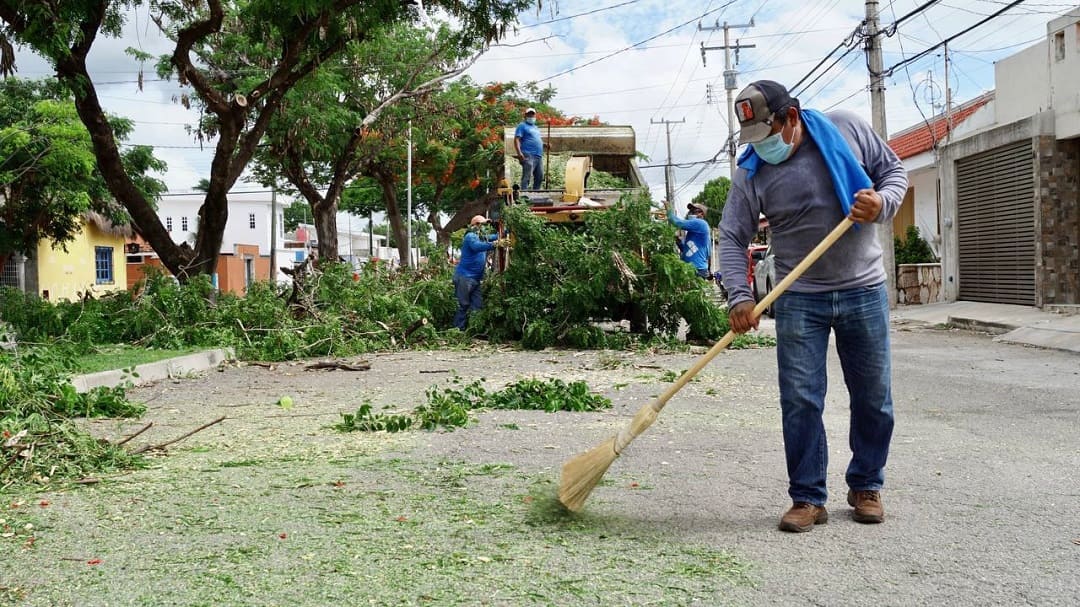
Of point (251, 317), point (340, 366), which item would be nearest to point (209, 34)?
point (251, 317)

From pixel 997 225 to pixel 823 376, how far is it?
666 inches

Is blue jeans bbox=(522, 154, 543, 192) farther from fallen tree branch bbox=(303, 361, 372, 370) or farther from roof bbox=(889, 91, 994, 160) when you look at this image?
roof bbox=(889, 91, 994, 160)

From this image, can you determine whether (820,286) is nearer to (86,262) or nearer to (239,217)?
(86,262)

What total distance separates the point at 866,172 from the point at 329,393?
6.08 m

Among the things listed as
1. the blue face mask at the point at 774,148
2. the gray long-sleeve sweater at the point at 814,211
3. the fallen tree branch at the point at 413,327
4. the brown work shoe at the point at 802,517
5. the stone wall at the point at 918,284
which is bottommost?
the brown work shoe at the point at 802,517

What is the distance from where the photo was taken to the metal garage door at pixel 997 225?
17906mm

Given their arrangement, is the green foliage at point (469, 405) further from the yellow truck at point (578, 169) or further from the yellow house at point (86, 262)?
the yellow house at point (86, 262)

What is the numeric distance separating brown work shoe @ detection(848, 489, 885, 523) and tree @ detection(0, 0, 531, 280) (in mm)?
11532

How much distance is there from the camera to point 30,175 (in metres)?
25.1

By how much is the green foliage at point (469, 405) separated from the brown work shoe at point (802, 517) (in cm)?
324

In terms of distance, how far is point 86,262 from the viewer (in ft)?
117

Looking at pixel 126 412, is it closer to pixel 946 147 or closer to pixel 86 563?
pixel 86 563

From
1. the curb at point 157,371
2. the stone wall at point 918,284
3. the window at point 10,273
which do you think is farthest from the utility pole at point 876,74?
the window at point 10,273

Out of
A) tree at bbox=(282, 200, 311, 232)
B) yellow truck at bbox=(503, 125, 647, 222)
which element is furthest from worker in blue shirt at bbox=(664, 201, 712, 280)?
tree at bbox=(282, 200, 311, 232)
